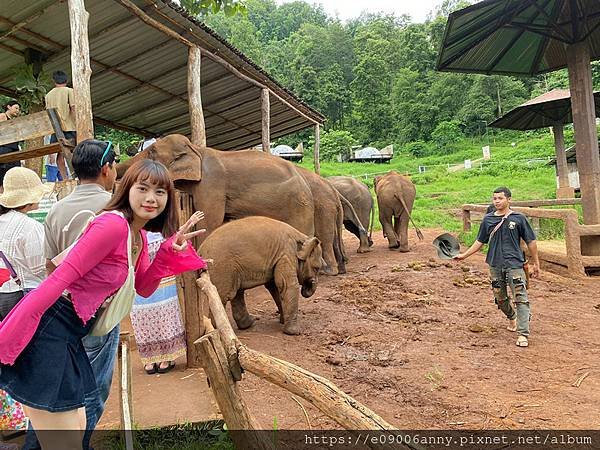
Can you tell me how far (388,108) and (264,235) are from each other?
56.5 metres

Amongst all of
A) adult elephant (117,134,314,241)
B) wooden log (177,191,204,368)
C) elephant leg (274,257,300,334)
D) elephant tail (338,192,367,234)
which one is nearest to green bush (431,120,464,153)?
elephant tail (338,192,367,234)

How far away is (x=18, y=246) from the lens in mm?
2906

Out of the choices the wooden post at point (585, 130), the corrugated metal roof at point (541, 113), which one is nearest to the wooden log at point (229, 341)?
the wooden post at point (585, 130)

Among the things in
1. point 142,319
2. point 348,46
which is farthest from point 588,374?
point 348,46

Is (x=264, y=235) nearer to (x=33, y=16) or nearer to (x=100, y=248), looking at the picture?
(x=100, y=248)

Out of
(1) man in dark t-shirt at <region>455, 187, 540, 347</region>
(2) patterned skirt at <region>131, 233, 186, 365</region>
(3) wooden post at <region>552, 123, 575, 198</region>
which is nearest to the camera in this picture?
(2) patterned skirt at <region>131, 233, 186, 365</region>

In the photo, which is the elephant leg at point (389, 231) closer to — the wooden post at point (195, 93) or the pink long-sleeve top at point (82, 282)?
the wooden post at point (195, 93)

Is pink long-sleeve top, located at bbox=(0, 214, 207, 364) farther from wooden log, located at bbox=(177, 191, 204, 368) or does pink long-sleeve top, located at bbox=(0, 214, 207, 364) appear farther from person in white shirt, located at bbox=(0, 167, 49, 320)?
wooden log, located at bbox=(177, 191, 204, 368)

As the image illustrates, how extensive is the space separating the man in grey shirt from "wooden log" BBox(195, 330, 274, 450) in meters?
0.52

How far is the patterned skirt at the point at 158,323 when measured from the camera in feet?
14.5

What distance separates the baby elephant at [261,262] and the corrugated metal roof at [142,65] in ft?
11.7

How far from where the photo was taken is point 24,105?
25.9 ft

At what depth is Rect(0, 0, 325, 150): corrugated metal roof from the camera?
6.77 meters

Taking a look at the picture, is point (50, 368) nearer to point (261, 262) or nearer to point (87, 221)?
point (87, 221)
